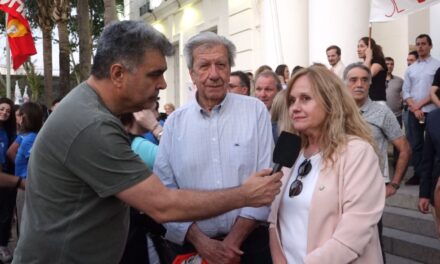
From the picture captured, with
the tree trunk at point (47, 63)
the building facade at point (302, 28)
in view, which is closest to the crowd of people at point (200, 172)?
the building facade at point (302, 28)

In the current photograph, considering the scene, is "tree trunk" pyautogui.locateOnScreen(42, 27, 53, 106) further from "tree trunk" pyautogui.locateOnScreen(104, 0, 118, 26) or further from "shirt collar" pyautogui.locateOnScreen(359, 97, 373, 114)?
"shirt collar" pyautogui.locateOnScreen(359, 97, 373, 114)

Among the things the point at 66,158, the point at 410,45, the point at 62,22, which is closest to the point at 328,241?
the point at 66,158

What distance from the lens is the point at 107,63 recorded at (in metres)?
2.45

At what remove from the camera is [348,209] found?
2717 millimetres

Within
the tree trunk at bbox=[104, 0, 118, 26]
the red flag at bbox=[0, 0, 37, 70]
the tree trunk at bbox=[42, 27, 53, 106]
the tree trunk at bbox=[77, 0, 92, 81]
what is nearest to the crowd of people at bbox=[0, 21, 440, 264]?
the tree trunk at bbox=[104, 0, 118, 26]

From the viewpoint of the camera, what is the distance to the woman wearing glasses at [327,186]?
2.70 metres

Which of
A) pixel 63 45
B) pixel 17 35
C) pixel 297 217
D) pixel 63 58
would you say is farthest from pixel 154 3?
pixel 297 217

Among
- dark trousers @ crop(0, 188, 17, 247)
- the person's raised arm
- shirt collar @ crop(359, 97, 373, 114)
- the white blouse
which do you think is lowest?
dark trousers @ crop(0, 188, 17, 247)

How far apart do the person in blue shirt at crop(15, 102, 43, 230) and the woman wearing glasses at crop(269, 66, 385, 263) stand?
4.25 meters

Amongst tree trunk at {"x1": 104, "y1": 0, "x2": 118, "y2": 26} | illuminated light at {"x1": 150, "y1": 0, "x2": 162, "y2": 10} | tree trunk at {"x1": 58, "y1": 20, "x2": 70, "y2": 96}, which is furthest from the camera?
illuminated light at {"x1": 150, "y1": 0, "x2": 162, "y2": 10}

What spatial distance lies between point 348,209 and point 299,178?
1.15 feet

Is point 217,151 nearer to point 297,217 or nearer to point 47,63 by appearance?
point 297,217

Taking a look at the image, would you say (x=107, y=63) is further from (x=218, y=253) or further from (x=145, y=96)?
(x=218, y=253)

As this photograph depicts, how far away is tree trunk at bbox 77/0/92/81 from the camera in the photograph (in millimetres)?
11766
